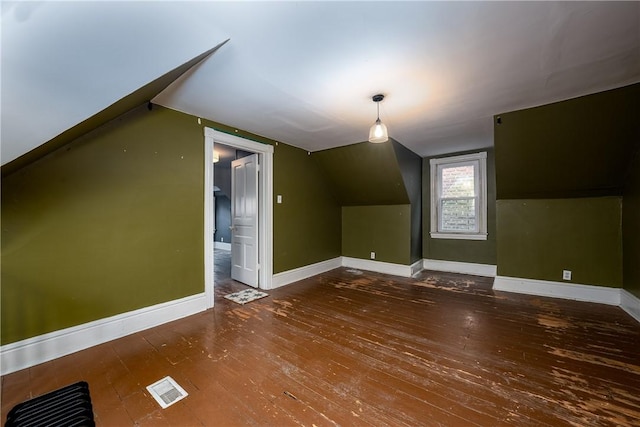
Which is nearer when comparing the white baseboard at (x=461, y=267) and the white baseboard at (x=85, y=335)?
the white baseboard at (x=85, y=335)

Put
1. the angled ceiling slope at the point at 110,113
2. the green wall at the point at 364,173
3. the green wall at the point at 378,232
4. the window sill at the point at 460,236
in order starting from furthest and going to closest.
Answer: the green wall at the point at 378,232, the window sill at the point at 460,236, the green wall at the point at 364,173, the angled ceiling slope at the point at 110,113

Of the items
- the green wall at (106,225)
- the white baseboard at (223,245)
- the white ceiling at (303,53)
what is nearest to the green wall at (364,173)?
the white ceiling at (303,53)

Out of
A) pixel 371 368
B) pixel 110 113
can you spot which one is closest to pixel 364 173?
pixel 371 368

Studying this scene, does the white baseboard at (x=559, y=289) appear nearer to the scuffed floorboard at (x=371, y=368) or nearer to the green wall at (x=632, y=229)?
the green wall at (x=632, y=229)

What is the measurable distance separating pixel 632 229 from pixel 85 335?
5.90m

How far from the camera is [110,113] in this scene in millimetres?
2133

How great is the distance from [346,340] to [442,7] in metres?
2.59

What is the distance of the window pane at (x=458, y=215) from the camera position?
15.4 ft

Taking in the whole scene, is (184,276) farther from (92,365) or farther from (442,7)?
(442,7)

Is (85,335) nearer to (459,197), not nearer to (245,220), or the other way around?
(245,220)

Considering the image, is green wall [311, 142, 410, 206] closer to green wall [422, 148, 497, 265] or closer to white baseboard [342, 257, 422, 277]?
green wall [422, 148, 497, 265]

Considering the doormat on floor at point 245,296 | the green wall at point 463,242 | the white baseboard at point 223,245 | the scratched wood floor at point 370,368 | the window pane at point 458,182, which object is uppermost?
the window pane at point 458,182

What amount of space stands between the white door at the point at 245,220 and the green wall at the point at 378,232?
2243 millimetres

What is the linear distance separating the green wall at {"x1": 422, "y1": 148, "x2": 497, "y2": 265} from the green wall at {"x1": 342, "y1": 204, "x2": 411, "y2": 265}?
716mm
